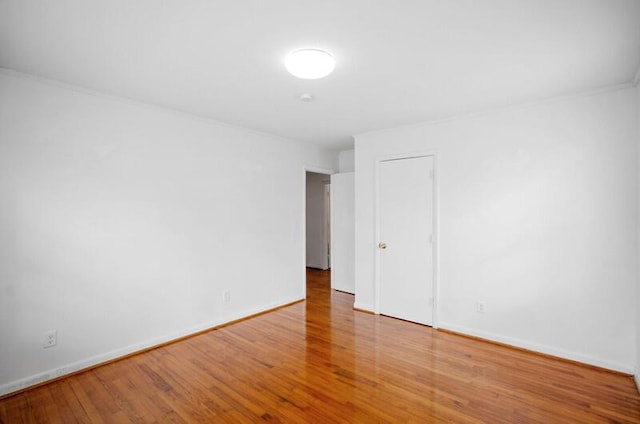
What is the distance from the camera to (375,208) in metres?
4.21

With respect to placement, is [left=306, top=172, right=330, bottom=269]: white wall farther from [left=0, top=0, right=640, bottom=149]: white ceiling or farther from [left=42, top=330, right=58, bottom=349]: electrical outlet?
[left=42, top=330, right=58, bottom=349]: electrical outlet

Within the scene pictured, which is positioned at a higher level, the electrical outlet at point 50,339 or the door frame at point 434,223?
the door frame at point 434,223

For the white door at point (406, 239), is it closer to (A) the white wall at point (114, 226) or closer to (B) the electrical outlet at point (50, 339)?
(A) the white wall at point (114, 226)

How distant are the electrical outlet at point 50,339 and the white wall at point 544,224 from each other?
12.5 ft

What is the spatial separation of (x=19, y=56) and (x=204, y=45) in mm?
1378

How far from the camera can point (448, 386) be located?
2.44 metres

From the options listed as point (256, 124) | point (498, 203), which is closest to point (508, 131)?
point (498, 203)

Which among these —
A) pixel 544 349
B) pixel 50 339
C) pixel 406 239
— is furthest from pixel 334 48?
pixel 544 349

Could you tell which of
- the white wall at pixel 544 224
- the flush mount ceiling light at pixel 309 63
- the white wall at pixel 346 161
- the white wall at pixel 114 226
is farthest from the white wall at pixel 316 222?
the flush mount ceiling light at pixel 309 63

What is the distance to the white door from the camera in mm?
3773

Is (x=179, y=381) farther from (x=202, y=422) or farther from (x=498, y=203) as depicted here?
(x=498, y=203)

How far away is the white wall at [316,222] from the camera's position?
23.6ft

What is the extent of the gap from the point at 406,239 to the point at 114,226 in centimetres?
325

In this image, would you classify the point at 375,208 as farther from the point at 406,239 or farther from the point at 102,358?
the point at 102,358
